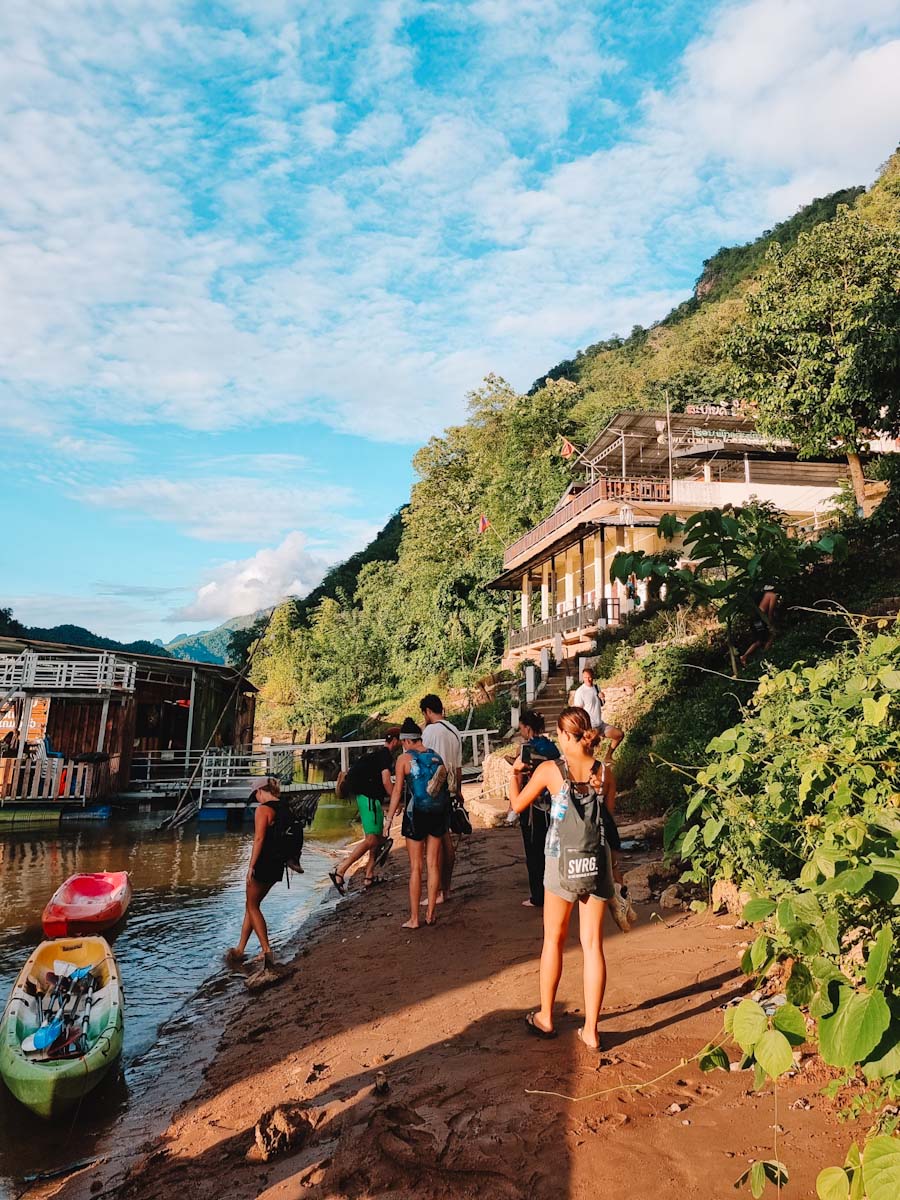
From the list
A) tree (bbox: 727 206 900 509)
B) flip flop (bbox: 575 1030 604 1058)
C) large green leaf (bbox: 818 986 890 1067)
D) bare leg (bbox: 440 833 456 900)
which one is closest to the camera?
large green leaf (bbox: 818 986 890 1067)

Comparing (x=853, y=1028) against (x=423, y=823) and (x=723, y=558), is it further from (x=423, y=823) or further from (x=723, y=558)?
(x=723, y=558)

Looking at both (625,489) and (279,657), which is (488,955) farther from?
(279,657)

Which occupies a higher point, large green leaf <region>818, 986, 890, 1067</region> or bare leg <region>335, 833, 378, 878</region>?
large green leaf <region>818, 986, 890, 1067</region>

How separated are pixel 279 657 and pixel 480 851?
146ft

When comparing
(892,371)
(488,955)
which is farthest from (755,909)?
(892,371)

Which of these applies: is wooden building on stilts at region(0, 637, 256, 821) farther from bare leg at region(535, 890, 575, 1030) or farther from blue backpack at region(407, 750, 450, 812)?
bare leg at region(535, 890, 575, 1030)

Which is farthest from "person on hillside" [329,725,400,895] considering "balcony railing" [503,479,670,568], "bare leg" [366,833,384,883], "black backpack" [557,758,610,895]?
"balcony railing" [503,479,670,568]

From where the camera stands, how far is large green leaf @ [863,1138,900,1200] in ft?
5.53

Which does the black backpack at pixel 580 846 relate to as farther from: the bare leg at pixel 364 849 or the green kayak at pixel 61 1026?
the bare leg at pixel 364 849

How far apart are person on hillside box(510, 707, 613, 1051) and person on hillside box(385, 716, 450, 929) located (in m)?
2.46

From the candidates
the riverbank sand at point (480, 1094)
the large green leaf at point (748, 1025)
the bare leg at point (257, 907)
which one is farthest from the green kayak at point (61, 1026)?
the large green leaf at point (748, 1025)

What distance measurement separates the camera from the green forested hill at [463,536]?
36062 mm

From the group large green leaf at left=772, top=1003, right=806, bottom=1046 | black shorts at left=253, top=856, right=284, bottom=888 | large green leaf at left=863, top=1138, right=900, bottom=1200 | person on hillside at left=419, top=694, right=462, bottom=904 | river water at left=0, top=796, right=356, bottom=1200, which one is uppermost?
person on hillside at left=419, top=694, right=462, bottom=904

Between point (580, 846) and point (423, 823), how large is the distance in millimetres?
2944
